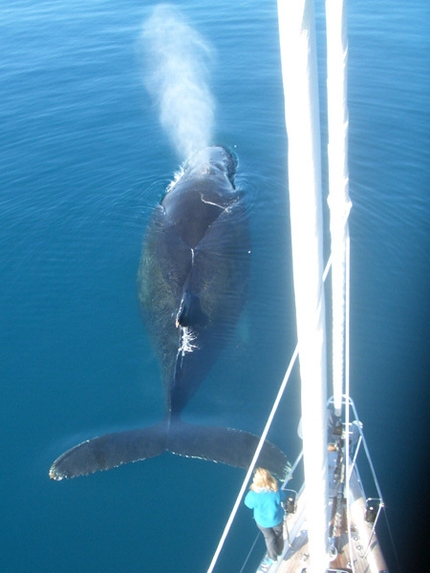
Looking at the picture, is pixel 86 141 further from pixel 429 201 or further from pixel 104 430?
pixel 104 430

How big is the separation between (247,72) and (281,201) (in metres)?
11.7

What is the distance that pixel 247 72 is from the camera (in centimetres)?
2909

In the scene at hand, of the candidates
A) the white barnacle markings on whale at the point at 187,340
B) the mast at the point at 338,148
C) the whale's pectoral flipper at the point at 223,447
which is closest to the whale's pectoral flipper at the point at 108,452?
Result: the whale's pectoral flipper at the point at 223,447

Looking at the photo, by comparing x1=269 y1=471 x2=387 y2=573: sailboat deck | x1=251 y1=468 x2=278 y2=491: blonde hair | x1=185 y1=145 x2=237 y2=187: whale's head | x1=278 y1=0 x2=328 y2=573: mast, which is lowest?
x1=269 y1=471 x2=387 y2=573: sailboat deck

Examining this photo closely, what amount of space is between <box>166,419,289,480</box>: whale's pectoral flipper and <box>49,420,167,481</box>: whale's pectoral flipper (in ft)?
1.03

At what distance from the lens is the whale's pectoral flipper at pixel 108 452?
11789mm

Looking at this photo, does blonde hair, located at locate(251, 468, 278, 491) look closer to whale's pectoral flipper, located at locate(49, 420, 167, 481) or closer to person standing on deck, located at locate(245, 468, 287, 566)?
person standing on deck, located at locate(245, 468, 287, 566)

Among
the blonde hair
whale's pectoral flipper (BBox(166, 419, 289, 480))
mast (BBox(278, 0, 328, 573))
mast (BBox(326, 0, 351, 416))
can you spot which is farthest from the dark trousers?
mast (BBox(326, 0, 351, 416))

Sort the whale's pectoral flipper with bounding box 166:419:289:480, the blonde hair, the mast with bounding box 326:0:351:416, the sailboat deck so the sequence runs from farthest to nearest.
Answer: the whale's pectoral flipper with bounding box 166:419:289:480 < the sailboat deck < the blonde hair < the mast with bounding box 326:0:351:416

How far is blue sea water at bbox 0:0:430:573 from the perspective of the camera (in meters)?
11.5

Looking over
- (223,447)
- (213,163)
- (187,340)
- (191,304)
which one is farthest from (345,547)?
(213,163)

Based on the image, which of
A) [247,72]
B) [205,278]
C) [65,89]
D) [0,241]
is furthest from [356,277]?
[65,89]

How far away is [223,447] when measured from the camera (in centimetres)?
1195

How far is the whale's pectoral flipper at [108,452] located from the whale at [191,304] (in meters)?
0.02
